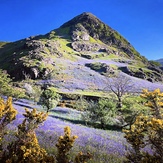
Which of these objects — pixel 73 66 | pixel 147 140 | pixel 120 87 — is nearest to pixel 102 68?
pixel 73 66

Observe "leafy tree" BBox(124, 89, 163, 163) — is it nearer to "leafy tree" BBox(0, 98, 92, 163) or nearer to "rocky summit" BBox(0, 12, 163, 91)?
"leafy tree" BBox(0, 98, 92, 163)

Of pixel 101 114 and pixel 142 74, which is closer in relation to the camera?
pixel 101 114

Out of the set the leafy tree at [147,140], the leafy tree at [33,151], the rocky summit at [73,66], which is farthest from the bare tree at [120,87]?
the leafy tree at [33,151]

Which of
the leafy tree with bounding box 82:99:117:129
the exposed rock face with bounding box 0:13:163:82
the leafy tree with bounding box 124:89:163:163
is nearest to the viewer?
the leafy tree with bounding box 124:89:163:163

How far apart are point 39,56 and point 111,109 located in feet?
261

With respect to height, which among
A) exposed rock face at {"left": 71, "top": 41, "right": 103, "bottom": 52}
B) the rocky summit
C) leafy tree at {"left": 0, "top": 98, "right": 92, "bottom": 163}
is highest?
exposed rock face at {"left": 71, "top": 41, "right": 103, "bottom": 52}

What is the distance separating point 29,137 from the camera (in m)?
8.27

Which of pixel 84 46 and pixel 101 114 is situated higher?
pixel 84 46

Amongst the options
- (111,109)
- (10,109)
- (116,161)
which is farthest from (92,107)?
(10,109)

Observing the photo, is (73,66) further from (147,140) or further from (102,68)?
(147,140)

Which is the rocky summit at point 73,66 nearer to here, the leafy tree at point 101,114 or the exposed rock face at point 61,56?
the exposed rock face at point 61,56

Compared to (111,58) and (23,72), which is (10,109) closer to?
(23,72)

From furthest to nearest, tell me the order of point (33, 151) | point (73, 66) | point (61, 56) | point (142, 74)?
point (61, 56)
point (142, 74)
point (73, 66)
point (33, 151)

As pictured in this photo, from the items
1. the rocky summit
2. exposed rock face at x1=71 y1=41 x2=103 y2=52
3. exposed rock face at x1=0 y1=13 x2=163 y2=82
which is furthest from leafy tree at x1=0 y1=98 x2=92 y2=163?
exposed rock face at x1=71 y1=41 x2=103 y2=52
